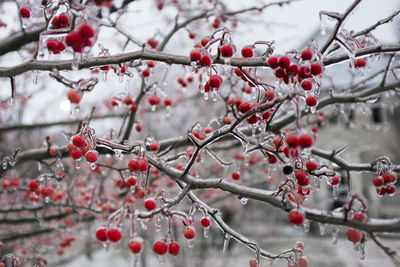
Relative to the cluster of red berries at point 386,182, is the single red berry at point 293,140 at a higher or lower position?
higher

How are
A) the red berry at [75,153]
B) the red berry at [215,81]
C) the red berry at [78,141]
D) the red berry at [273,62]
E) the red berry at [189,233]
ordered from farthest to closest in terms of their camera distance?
the red berry at [75,153] < the red berry at [78,141] < the red berry at [215,81] < the red berry at [189,233] < the red berry at [273,62]

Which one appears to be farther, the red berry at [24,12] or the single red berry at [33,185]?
the single red berry at [33,185]

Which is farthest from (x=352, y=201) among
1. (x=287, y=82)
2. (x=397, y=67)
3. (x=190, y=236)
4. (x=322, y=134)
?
(x=322, y=134)

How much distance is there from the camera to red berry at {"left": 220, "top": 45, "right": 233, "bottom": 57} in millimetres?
1772

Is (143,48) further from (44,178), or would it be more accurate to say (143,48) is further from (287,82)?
(44,178)

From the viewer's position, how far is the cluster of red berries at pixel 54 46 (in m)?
1.99

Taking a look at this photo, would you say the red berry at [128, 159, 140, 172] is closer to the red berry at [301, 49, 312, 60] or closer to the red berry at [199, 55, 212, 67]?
the red berry at [199, 55, 212, 67]

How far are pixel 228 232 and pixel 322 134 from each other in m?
16.9

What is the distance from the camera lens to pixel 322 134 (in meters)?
17.6

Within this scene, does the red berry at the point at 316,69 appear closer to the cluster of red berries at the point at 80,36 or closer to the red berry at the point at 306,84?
the red berry at the point at 306,84

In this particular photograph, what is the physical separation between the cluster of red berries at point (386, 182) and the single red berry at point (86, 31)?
2.05m

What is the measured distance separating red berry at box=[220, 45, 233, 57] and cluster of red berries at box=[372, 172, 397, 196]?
1.39m

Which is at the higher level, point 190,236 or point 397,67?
point 397,67

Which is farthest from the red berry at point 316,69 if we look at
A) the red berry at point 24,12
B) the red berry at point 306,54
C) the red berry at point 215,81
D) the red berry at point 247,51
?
the red berry at point 24,12
